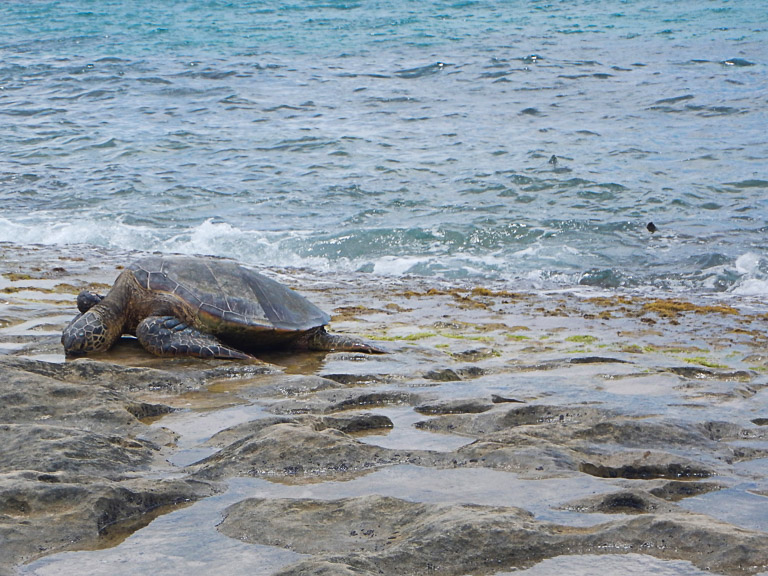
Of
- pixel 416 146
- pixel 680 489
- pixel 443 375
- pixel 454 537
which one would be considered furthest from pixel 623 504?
pixel 416 146

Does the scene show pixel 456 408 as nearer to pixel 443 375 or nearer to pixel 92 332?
pixel 443 375

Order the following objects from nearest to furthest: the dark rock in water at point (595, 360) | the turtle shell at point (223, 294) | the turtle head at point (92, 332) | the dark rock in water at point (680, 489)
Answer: the dark rock in water at point (680, 489) < the turtle head at point (92, 332) < the dark rock in water at point (595, 360) < the turtle shell at point (223, 294)

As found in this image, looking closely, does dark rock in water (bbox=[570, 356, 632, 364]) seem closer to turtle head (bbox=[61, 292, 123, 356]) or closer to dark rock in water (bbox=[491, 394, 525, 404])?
dark rock in water (bbox=[491, 394, 525, 404])

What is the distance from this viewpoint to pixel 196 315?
18.7ft

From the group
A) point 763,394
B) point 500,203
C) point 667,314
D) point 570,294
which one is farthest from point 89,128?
point 763,394

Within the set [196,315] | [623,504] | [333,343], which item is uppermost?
[623,504]

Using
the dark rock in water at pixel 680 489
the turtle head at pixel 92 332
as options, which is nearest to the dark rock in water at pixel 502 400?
the dark rock in water at pixel 680 489

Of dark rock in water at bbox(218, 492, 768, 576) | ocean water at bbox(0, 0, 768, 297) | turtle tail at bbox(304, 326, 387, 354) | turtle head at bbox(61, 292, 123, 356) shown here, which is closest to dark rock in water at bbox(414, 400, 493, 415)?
dark rock in water at bbox(218, 492, 768, 576)

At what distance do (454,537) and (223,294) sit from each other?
3.63 m

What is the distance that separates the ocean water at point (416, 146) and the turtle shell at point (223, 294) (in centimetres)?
526

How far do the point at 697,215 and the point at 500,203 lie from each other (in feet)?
10.1

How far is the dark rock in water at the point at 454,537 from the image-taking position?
7.69 feet

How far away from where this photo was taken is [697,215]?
42.9 ft

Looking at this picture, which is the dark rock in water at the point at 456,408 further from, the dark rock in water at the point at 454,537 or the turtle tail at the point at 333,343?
the turtle tail at the point at 333,343
